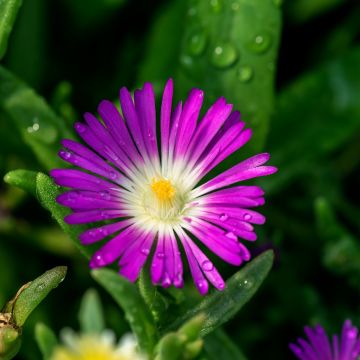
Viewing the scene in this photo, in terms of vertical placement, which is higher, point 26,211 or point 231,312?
point 26,211

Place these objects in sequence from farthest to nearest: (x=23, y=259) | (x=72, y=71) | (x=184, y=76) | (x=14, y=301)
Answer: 1. (x=72, y=71)
2. (x=23, y=259)
3. (x=184, y=76)
4. (x=14, y=301)

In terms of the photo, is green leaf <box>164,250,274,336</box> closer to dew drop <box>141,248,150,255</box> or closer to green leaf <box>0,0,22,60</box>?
dew drop <box>141,248,150,255</box>

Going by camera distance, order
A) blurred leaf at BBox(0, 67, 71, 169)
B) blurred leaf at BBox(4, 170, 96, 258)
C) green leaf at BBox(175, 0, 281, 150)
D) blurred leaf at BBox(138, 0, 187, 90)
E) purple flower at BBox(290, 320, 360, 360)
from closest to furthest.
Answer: blurred leaf at BBox(4, 170, 96, 258), purple flower at BBox(290, 320, 360, 360), blurred leaf at BBox(0, 67, 71, 169), green leaf at BBox(175, 0, 281, 150), blurred leaf at BBox(138, 0, 187, 90)

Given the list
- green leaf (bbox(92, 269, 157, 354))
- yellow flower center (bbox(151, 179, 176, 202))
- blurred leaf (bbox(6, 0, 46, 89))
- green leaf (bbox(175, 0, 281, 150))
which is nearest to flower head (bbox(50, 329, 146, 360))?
green leaf (bbox(92, 269, 157, 354))

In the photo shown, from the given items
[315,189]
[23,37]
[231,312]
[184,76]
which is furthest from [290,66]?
[231,312]

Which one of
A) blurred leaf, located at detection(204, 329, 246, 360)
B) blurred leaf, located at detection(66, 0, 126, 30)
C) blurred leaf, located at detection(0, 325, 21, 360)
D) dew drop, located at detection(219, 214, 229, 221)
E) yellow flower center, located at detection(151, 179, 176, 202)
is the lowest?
blurred leaf, located at detection(204, 329, 246, 360)

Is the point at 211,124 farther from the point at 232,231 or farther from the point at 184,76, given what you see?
the point at 184,76
